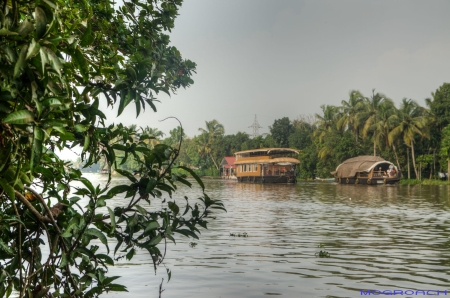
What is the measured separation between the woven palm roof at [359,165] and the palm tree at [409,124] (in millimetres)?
2802

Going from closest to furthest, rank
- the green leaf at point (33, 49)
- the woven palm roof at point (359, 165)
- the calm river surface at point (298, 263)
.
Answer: the green leaf at point (33, 49) < the calm river surface at point (298, 263) < the woven palm roof at point (359, 165)

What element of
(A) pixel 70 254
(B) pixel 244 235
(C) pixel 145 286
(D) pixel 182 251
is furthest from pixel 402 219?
(A) pixel 70 254

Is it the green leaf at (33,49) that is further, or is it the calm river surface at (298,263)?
the calm river surface at (298,263)

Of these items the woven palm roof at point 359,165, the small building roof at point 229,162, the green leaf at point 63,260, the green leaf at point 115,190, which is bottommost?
the green leaf at point 63,260

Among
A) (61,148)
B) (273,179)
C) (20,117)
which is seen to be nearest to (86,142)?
(61,148)

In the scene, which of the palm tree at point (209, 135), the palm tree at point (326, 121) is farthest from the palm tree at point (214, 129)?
the palm tree at point (326, 121)

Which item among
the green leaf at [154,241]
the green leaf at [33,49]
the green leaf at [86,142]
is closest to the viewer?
the green leaf at [33,49]

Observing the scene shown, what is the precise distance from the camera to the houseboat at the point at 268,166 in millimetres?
48594

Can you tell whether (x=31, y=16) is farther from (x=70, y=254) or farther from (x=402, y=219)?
(x=402, y=219)

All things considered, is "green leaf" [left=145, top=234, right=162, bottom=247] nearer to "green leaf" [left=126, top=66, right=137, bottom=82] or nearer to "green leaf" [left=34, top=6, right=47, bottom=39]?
"green leaf" [left=126, top=66, right=137, bottom=82]

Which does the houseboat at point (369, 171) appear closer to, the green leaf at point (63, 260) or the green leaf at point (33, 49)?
the green leaf at point (63, 260)

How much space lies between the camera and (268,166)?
164 feet

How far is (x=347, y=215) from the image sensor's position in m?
15.5

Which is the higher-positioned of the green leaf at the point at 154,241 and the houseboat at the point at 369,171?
the houseboat at the point at 369,171
